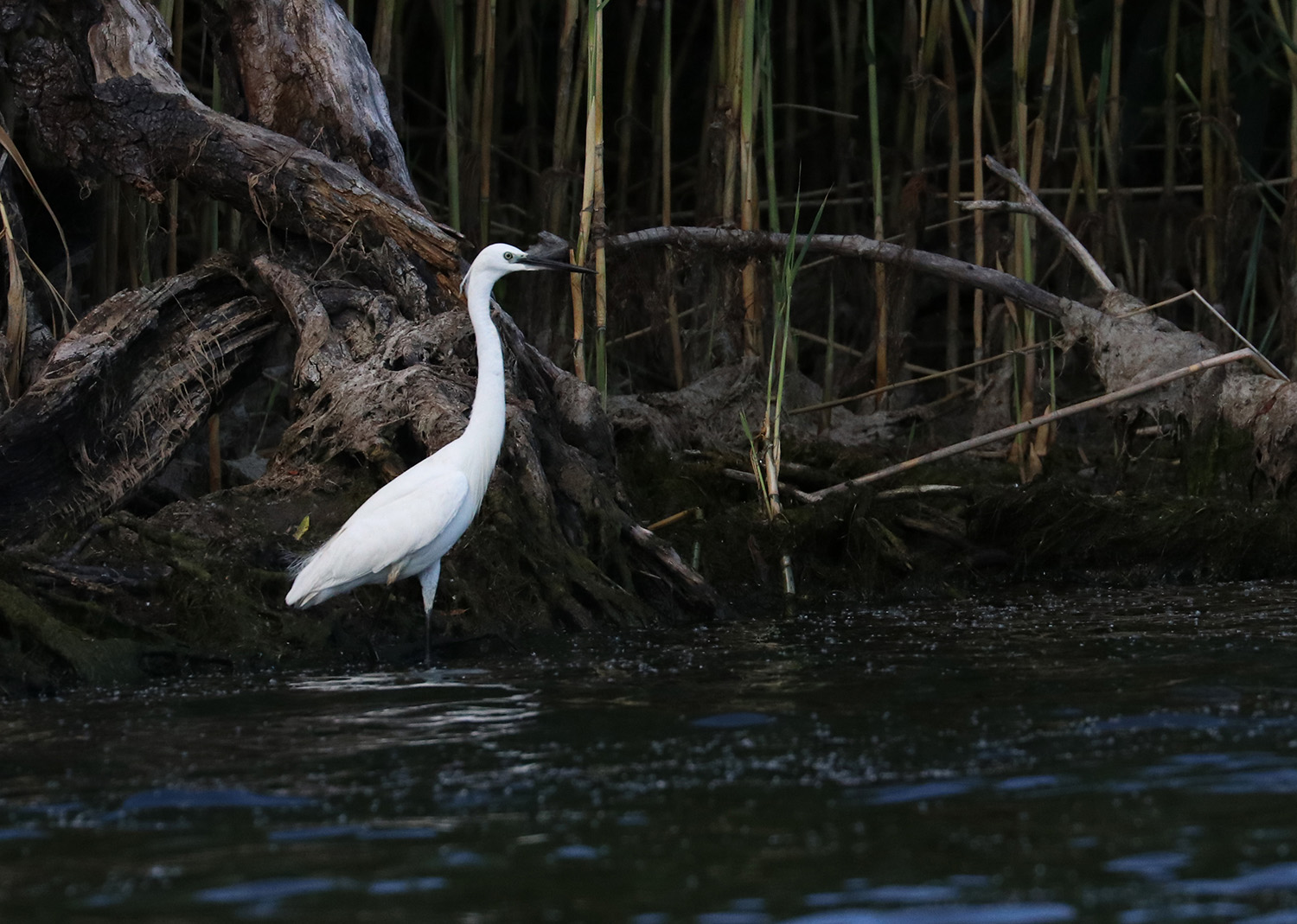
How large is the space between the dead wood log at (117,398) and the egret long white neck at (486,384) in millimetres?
1309

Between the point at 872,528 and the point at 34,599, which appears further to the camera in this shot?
the point at 872,528

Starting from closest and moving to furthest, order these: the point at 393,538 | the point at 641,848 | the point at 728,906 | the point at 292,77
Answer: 1. the point at 728,906
2. the point at 641,848
3. the point at 393,538
4. the point at 292,77

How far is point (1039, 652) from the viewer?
5.50 metres

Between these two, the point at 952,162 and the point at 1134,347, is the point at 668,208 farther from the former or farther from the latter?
the point at 1134,347

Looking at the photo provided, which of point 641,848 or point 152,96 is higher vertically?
point 152,96

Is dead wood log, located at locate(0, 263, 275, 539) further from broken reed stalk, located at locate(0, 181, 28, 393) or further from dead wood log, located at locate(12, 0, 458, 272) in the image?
dead wood log, located at locate(12, 0, 458, 272)

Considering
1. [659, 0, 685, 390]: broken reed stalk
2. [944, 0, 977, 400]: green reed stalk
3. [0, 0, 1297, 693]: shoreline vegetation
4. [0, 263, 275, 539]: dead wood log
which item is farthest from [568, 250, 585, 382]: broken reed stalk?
[944, 0, 977, 400]: green reed stalk

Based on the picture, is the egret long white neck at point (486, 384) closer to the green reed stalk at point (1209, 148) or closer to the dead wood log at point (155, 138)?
the dead wood log at point (155, 138)

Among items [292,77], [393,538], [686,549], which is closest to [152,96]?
[292,77]

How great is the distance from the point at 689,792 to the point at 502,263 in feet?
11.3

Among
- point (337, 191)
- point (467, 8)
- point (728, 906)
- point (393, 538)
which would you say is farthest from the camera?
point (467, 8)

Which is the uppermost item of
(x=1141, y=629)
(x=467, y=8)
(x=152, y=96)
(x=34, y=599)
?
(x=467, y=8)

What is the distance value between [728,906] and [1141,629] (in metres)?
3.62

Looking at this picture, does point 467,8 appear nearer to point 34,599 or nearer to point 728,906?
point 34,599
